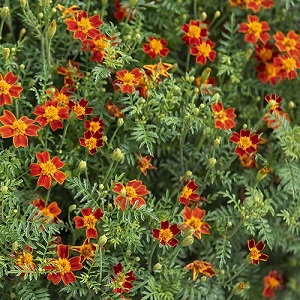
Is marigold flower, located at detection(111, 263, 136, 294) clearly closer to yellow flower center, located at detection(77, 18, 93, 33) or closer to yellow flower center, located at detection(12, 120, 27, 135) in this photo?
yellow flower center, located at detection(12, 120, 27, 135)

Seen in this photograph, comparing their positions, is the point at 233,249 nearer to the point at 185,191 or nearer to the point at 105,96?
the point at 185,191

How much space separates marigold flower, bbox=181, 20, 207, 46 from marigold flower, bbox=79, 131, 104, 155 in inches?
13.2

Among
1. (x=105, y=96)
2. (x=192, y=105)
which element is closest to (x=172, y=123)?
(x=192, y=105)

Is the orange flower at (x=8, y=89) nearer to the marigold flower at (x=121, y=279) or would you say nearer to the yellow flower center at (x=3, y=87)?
the yellow flower center at (x=3, y=87)

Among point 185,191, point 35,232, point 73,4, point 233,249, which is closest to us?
point 35,232

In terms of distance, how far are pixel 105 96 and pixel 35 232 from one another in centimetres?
38

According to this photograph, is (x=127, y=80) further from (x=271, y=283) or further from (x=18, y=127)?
(x=271, y=283)

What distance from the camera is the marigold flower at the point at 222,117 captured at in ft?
5.00

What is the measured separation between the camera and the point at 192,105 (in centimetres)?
149

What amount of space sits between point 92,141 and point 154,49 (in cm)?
29

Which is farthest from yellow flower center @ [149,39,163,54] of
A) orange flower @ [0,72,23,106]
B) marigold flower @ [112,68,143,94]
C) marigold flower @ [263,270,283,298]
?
marigold flower @ [263,270,283,298]

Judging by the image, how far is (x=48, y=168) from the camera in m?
1.38

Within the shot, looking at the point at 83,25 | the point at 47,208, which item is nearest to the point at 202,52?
the point at 83,25

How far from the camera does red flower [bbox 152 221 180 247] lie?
1.40 metres
